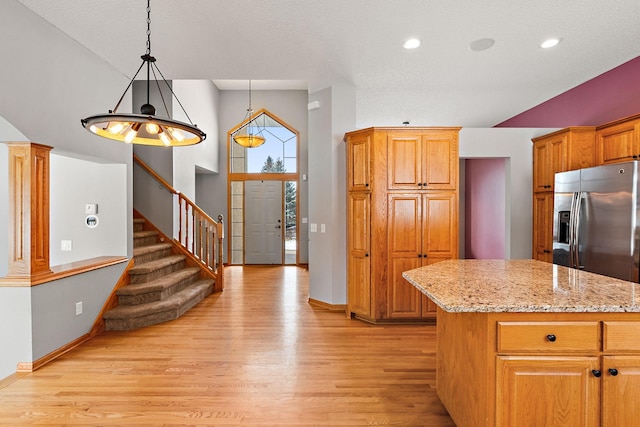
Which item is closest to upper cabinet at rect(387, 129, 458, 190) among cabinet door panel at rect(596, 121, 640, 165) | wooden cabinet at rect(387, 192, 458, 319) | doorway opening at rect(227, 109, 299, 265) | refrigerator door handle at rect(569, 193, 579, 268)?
wooden cabinet at rect(387, 192, 458, 319)

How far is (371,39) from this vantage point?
3184mm

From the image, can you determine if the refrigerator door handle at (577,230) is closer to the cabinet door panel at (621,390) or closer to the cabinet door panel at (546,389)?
the cabinet door panel at (621,390)

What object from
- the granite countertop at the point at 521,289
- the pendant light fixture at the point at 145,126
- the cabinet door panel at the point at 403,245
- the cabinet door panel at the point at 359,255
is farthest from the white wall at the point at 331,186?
the pendant light fixture at the point at 145,126

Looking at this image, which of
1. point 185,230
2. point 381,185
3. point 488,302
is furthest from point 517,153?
point 185,230

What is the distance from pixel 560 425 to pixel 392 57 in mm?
3426

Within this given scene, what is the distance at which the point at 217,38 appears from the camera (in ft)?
10.5

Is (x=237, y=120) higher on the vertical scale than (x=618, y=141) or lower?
higher

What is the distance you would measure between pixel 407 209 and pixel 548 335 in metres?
2.44

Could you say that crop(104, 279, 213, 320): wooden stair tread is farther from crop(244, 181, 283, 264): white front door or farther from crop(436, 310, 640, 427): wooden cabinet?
crop(436, 310, 640, 427): wooden cabinet

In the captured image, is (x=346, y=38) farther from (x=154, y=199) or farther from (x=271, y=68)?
(x=154, y=199)

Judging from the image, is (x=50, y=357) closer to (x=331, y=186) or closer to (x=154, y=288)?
(x=154, y=288)

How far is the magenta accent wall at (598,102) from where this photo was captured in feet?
12.1

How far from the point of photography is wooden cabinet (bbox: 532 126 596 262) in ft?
12.0

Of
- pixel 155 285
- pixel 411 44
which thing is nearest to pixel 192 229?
pixel 155 285
